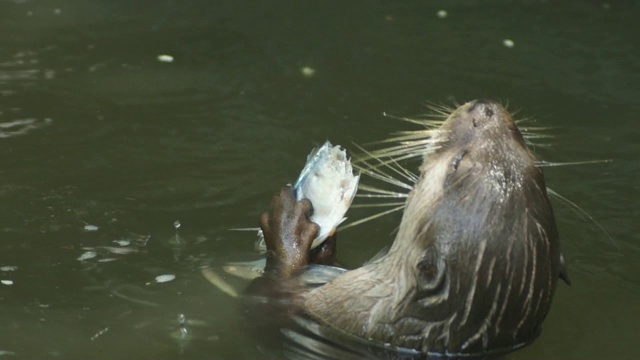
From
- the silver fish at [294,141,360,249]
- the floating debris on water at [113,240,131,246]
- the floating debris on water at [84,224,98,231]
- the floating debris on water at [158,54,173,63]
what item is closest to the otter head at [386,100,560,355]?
the silver fish at [294,141,360,249]

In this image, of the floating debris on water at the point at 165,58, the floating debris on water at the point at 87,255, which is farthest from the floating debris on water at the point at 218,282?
the floating debris on water at the point at 165,58

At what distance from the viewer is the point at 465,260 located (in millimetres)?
3846

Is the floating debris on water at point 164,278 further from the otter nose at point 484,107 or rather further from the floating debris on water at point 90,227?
the otter nose at point 484,107

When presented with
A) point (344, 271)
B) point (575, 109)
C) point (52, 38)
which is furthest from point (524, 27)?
point (344, 271)

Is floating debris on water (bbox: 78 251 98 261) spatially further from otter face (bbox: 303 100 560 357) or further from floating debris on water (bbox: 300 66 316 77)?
floating debris on water (bbox: 300 66 316 77)

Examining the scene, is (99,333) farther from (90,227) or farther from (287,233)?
(90,227)

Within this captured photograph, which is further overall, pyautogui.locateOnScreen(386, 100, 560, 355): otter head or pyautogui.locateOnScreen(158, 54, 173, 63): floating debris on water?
pyautogui.locateOnScreen(158, 54, 173, 63): floating debris on water

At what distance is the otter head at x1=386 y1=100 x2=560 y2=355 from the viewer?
3803 mm

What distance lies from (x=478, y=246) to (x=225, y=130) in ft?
8.65

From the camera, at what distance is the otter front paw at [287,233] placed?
459 centimetres

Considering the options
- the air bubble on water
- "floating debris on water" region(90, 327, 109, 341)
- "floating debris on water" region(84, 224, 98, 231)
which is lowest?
"floating debris on water" region(90, 327, 109, 341)

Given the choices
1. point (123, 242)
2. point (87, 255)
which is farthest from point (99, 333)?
point (123, 242)

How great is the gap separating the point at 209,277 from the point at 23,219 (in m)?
0.96

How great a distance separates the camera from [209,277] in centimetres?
481
